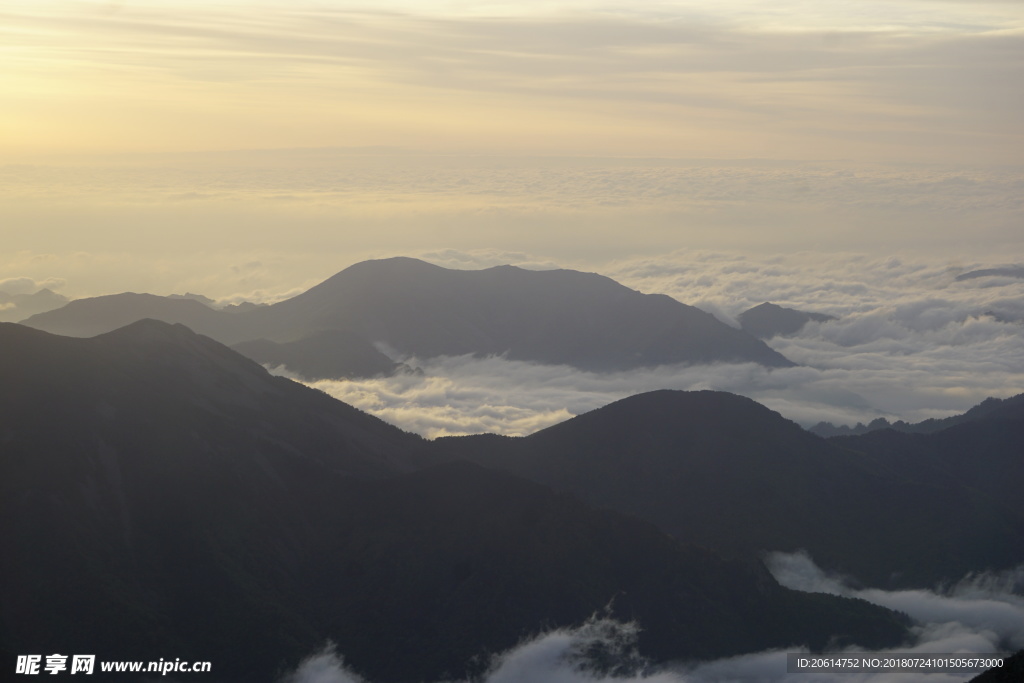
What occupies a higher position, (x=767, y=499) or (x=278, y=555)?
(x=278, y=555)

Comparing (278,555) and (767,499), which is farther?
(767,499)

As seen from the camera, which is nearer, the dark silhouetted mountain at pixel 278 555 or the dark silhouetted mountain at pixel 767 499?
the dark silhouetted mountain at pixel 278 555

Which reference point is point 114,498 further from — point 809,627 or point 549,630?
point 809,627

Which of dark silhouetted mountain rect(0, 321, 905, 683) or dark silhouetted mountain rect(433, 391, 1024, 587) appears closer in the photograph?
dark silhouetted mountain rect(0, 321, 905, 683)

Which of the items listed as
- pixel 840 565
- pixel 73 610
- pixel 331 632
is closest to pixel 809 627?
pixel 840 565
